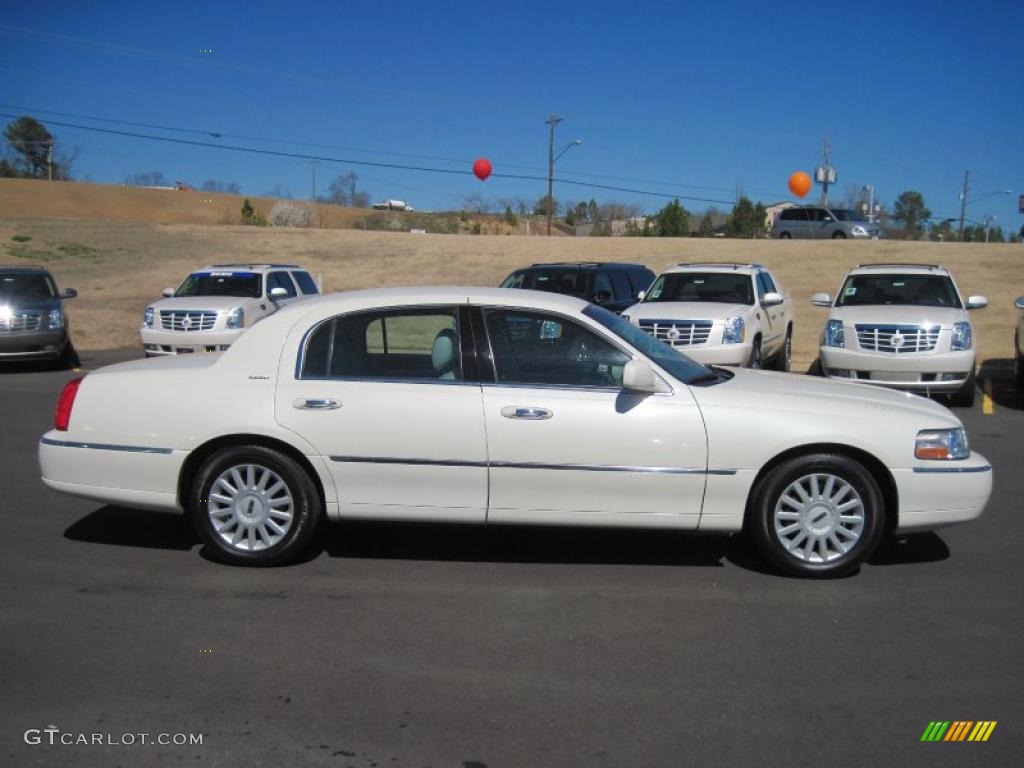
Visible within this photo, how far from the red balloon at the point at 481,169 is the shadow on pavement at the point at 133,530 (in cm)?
5350

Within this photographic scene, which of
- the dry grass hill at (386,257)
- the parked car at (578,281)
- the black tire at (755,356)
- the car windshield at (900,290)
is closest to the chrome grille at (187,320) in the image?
the parked car at (578,281)

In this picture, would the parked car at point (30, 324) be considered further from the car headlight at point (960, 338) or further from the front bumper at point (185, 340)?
the car headlight at point (960, 338)

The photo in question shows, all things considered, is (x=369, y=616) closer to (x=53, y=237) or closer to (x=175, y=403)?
(x=175, y=403)

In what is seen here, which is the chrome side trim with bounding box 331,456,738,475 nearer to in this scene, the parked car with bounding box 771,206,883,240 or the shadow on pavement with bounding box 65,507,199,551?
the shadow on pavement with bounding box 65,507,199,551

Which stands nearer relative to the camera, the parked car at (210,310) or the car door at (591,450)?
the car door at (591,450)

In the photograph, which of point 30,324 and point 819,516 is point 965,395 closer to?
point 819,516

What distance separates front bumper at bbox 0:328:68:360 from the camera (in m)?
15.4

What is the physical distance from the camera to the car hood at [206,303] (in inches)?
608

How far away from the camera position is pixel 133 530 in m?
6.71

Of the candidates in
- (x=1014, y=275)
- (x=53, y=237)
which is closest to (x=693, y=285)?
(x=1014, y=275)

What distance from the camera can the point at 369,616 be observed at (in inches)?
203

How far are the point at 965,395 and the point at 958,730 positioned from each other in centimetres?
933

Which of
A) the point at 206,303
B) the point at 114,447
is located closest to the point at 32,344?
the point at 206,303

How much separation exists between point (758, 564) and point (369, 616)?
2436 mm
